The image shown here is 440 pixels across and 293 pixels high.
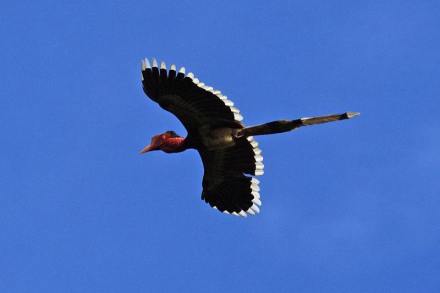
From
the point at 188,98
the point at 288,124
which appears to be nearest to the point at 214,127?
the point at 188,98

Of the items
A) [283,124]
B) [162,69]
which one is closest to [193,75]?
[162,69]

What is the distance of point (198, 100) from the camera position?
1880cm

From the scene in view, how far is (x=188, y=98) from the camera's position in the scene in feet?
61.6

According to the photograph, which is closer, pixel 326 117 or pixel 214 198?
pixel 326 117

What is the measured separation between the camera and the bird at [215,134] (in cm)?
1858

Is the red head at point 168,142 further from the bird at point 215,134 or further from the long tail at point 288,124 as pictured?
the long tail at point 288,124

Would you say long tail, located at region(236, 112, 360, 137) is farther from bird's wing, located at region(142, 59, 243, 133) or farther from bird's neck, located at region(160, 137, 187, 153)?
bird's neck, located at region(160, 137, 187, 153)

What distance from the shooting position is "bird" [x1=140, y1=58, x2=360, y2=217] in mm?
18578

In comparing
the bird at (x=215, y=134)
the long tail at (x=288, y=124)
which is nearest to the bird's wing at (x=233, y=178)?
the bird at (x=215, y=134)

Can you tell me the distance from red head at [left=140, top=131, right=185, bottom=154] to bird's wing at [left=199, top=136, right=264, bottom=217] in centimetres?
48

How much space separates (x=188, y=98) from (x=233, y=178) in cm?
243

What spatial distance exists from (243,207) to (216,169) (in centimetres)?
100

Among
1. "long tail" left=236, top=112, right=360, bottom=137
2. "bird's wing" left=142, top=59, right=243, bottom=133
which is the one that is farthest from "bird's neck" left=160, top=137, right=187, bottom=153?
"long tail" left=236, top=112, right=360, bottom=137

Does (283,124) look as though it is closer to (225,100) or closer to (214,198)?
(225,100)
